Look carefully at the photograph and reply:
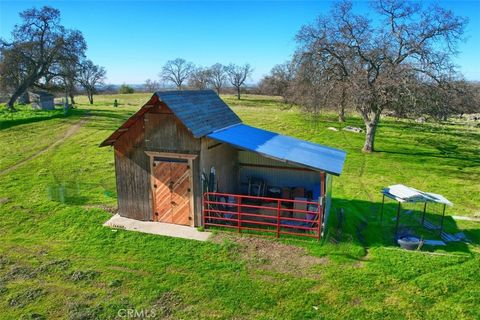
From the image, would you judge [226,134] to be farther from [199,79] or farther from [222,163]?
Answer: [199,79]

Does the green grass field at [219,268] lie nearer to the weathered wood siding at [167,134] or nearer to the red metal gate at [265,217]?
the red metal gate at [265,217]

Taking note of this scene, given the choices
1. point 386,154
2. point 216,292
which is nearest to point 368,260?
point 216,292

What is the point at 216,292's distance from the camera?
943 centimetres

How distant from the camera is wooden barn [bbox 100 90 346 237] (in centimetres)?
1262

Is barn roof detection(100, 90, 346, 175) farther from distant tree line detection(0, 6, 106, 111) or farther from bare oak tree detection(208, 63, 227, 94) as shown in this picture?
bare oak tree detection(208, 63, 227, 94)

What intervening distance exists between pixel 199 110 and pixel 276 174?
171 inches

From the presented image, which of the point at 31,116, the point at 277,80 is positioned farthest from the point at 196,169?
the point at 277,80

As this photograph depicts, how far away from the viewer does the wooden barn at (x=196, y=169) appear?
41.4ft

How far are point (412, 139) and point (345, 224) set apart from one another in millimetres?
26954

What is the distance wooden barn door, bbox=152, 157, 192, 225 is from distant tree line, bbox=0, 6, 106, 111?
3861 centimetres

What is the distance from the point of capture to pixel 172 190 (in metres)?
13.4

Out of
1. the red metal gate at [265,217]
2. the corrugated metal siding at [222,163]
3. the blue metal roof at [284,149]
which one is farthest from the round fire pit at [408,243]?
the corrugated metal siding at [222,163]

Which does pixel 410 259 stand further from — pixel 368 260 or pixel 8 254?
pixel 8 254

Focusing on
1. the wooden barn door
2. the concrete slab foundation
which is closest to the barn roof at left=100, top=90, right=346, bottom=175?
the wooden barn door
